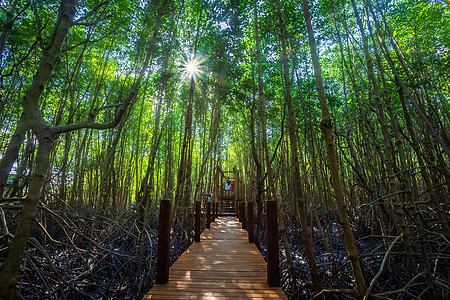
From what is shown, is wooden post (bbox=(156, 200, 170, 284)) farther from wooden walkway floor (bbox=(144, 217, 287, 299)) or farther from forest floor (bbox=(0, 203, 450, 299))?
forest floor (bbox=(0, 203, 450, 299))

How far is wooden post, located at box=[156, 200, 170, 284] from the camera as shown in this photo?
6.92 feet

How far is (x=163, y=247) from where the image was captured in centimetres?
216

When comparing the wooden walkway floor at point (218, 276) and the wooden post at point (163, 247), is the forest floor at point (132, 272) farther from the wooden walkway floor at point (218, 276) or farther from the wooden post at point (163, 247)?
the wooden post at point (163, 247)

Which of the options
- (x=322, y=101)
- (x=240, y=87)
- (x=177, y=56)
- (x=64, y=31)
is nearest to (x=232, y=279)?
(x=322, y=101)

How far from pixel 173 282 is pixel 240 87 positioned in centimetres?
Result: 449

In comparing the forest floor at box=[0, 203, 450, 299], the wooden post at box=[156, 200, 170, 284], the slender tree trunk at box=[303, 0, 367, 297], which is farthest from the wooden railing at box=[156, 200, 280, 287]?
the slender tree trunk at box=[303, 0, 367, 297]

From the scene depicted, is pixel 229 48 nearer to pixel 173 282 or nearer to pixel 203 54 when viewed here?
pixel 203 54

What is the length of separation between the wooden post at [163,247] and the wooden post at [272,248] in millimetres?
1031

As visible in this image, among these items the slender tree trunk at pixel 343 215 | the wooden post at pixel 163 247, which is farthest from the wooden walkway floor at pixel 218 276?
the slender tree trunk at pixel 343 215

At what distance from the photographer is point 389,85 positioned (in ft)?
12.0

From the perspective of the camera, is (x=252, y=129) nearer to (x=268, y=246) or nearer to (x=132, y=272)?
(x=268, y=246)

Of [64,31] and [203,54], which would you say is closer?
[64,31]

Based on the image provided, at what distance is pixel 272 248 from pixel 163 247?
1.11 m

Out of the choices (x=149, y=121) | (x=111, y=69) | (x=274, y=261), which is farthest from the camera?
(x=149, y=121)
